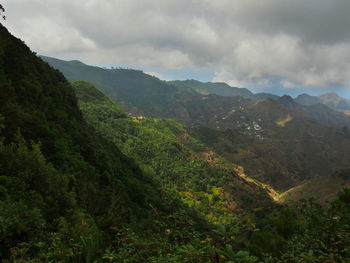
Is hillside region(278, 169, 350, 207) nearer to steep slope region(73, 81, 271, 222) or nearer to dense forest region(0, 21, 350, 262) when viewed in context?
steep slope region(73, 81, 271, 222)

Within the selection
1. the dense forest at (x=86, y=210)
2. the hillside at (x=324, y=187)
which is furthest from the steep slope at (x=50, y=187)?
the hillside at (x=324, y=187)

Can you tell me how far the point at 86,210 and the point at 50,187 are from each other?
4743 mm

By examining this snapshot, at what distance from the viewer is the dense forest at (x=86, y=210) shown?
15.7ft

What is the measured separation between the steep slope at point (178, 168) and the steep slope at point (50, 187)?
68.7m

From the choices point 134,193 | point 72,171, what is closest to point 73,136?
point 72,171

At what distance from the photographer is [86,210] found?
17.7m

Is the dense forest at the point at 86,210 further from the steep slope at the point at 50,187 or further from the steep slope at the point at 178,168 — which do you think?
the steep slope at the point at 178,168

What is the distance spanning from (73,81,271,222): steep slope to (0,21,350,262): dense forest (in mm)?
8404

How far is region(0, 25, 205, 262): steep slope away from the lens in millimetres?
5941

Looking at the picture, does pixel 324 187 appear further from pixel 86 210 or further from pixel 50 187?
pixel 50 187

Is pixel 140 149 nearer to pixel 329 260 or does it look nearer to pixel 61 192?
pixel 61 192

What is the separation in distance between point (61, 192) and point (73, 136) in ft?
72.5

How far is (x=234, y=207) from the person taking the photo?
10969 centimetres

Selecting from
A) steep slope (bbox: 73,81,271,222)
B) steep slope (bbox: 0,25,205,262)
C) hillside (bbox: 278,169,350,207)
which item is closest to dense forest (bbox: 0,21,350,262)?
steep slope (bbox: 0,25,205,262)
